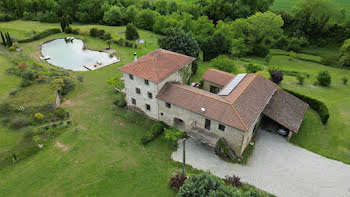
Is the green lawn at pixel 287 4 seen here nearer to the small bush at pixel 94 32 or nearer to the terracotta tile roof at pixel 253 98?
the small bush at pixel 94 32

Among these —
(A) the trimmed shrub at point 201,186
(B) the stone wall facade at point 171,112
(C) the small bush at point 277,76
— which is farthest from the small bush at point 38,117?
(C) the small bush at point 277,76

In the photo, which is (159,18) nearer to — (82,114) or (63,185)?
(82,114)

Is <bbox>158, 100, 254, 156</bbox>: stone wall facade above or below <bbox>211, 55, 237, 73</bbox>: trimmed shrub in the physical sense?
below

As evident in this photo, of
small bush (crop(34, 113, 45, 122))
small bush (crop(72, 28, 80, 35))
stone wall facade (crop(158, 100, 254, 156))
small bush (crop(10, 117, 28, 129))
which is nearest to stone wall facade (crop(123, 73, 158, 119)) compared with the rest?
stone wall facade (crop(158, 100, 254, 156))

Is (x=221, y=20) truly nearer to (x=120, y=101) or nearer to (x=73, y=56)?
(x=73, y=56)

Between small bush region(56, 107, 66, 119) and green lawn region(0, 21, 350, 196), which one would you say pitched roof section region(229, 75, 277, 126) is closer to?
green lawn region(0, 21, 350, 196)

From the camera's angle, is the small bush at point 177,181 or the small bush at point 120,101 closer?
the small bush at point 177,181

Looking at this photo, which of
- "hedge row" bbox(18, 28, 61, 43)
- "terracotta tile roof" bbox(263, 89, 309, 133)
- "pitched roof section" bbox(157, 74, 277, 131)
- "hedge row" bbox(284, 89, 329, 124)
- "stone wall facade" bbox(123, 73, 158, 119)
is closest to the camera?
"pitched roof section" bbox(157, 74, 277, 131)

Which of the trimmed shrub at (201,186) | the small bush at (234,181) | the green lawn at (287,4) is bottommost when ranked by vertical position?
the small bush at (234,181)
